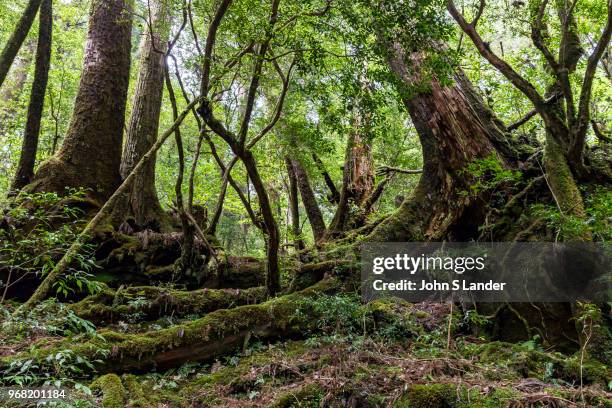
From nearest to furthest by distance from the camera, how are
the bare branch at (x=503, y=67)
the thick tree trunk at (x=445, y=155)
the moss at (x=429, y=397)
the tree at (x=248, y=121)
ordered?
the moss at (x=429, y=397) → the tree at (x=248, y=121) → the bare branch at (x=503, y=67) → the thick tree trunk at (x=445, y=155)

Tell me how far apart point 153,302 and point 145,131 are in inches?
160

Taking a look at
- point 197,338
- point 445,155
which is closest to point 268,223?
point 197,338

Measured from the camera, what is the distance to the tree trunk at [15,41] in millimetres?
5184

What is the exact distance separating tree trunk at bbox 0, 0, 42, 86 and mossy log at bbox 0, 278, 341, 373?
3536mm

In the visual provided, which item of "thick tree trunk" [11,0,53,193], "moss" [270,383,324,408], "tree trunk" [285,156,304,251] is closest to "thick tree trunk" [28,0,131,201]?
"thick tree trunk" [11,0,53,193]

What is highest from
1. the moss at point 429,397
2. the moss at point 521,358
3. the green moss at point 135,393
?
the moss at point 521,358

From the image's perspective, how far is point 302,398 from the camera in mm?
3688

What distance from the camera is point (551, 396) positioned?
3125mm

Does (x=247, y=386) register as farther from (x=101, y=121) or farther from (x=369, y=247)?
(x=101, y=121)

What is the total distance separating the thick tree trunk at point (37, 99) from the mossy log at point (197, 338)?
362 cm

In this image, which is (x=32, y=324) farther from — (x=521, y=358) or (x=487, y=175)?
(x=487, y=175)

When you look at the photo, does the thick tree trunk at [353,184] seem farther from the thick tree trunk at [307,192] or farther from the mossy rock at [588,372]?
the mossy rock at [588,372]

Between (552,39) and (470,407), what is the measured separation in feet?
21.7

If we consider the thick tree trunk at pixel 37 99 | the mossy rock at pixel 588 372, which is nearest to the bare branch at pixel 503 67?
the mossy rock at pixel 588 372
